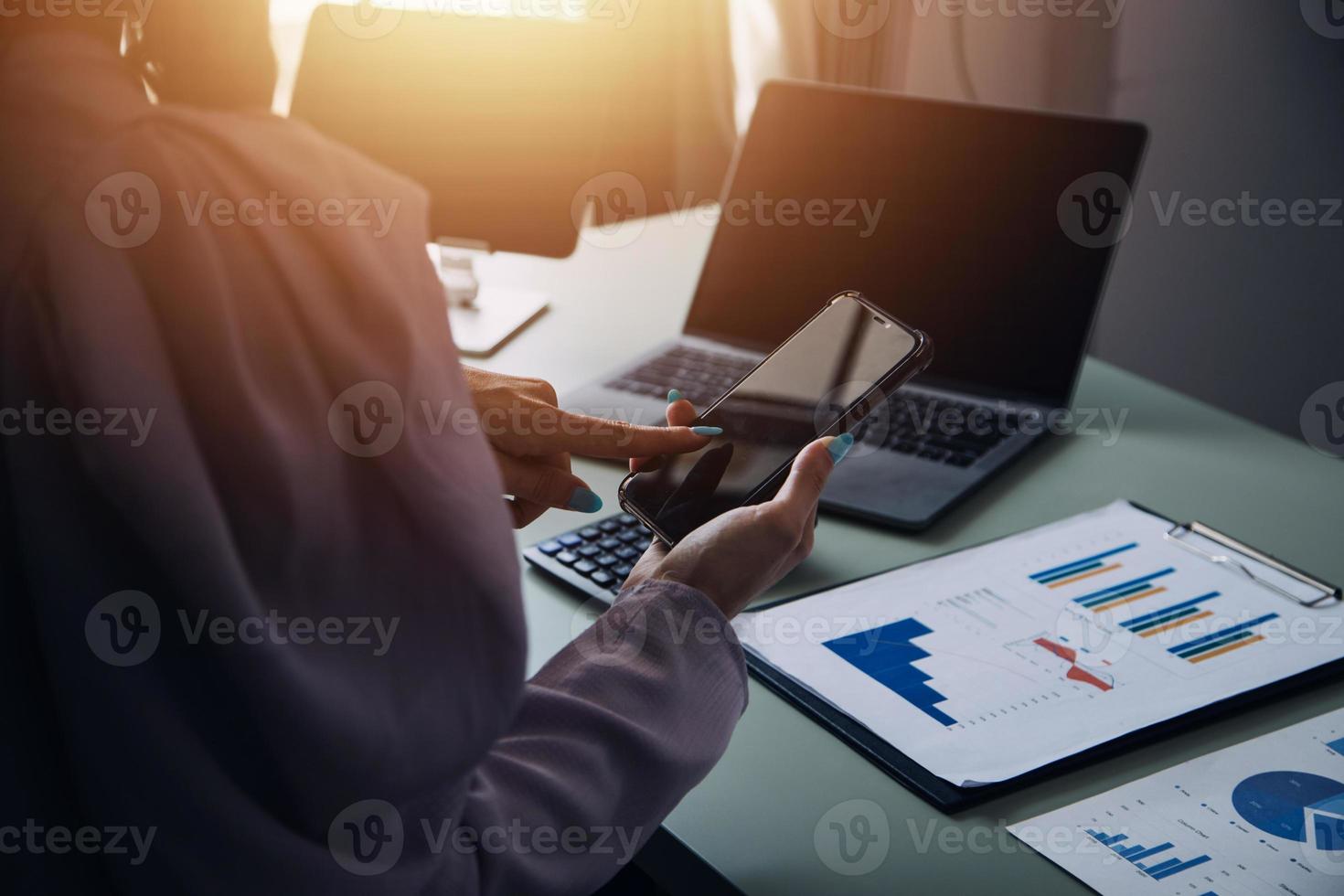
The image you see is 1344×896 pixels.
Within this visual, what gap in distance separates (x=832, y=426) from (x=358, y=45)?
0.91 metres

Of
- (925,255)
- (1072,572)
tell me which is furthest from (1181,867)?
(925,255)

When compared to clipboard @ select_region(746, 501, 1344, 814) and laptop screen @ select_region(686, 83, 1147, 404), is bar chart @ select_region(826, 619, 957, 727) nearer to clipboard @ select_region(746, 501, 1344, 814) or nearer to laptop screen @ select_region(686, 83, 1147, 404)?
clipboard @ select_region(746, 501, 1344, 814)

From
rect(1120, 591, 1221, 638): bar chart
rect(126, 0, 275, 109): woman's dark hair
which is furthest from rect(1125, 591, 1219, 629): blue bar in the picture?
rect(126, 0, 275, 109): woman's dark hair

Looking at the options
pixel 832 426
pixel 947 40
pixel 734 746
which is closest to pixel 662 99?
pixel 947 40

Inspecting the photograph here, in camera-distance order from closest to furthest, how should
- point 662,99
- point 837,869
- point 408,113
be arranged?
point 837,869 → point 408,113 → point 662,99

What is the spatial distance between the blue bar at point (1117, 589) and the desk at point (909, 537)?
0.12m

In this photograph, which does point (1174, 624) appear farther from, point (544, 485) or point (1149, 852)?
point (544, 485)

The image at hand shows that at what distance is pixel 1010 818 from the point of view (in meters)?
0.67

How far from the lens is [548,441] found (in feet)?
2.65

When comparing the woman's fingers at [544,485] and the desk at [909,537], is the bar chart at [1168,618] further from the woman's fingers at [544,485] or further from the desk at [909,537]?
the woman's fingers at [544,485]

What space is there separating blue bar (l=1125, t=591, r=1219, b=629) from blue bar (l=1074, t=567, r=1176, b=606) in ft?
0.09

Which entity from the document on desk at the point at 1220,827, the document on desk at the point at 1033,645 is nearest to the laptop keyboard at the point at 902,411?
the document on desk at the point at 1033,645

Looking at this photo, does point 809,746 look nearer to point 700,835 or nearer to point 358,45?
point 700,835

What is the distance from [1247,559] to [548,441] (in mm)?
544
